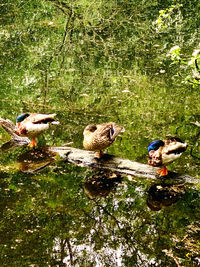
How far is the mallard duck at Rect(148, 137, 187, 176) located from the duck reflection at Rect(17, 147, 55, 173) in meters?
1.45

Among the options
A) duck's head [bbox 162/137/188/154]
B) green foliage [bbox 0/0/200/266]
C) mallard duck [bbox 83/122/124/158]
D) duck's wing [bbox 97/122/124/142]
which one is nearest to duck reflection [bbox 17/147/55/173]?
green foliage [bbox 0/0/200/266]

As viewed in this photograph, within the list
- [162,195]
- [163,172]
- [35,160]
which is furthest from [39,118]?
[162,195]

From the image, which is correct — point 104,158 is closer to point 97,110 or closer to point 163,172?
point 163,172

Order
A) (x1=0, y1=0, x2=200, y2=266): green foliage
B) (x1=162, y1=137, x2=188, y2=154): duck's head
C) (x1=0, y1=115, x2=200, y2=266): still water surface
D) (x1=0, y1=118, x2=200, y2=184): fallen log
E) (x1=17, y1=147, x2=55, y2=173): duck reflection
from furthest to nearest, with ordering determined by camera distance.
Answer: (x1=17, y1=147, x2=55, y2=173): duck reflection, (x1=0, y1=118, x2=200, y2=184): fallen log, (x1=162, y1=137, x2=188, y2=154): duck's head, (x1=0, y1=0, x2=200, y2=266): green foliage, (x1=0, y1=115, x2=200, y2=266): still water surface

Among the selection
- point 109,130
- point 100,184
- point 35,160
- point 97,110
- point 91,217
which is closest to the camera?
point 91,217

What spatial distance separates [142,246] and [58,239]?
83cm

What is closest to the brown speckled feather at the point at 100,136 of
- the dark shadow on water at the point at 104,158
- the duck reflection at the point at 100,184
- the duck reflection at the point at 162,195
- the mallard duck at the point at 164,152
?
the dark shadow on water at the point at 104,158

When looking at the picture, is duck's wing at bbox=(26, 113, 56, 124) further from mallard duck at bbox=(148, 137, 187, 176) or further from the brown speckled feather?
mallard duck at bbox=(148, 137, 187, 176)

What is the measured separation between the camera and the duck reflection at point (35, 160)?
486 centimetres

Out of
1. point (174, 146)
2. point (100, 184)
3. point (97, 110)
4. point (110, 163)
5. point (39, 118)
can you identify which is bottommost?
point (97, 110)

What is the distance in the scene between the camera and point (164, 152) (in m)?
4.36

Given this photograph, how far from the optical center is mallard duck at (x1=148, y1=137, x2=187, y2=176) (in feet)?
14.3

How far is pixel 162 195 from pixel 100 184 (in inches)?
30.8

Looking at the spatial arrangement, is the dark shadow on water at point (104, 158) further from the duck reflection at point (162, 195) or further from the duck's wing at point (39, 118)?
the duck's wing at point (39, 118)
